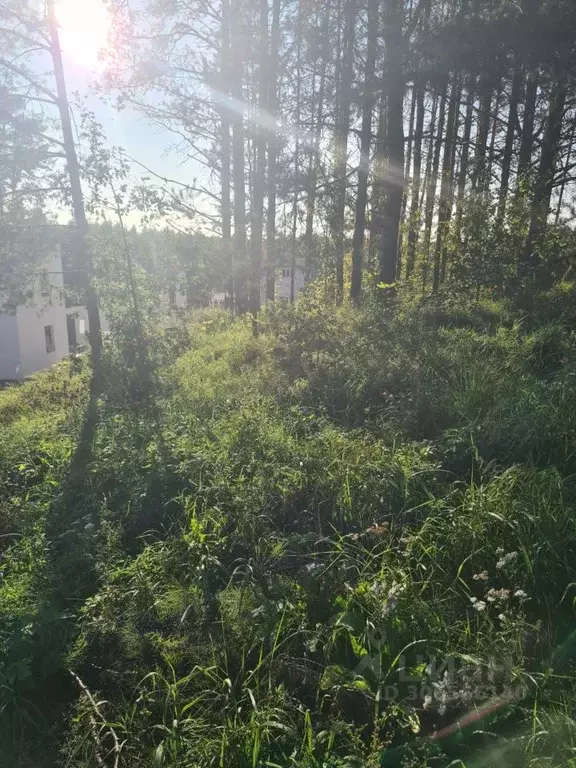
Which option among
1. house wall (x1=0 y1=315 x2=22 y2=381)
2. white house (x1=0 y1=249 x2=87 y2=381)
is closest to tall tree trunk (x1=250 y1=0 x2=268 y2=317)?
white house (x1=0 y1=249 x2=87 y2=381)

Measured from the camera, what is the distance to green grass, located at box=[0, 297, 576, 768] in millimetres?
1981

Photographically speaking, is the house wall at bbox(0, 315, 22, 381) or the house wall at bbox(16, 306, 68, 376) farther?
the house wall at bbox(16, 306, 68, 376)

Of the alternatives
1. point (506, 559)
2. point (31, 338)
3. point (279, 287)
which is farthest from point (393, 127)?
point (31, 338)

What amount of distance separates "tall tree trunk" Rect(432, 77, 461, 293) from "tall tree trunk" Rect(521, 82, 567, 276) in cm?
161

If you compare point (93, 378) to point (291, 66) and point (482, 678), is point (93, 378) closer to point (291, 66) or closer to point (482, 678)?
point (482, 678)

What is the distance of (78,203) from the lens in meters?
10.6

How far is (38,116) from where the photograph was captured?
10.8 m

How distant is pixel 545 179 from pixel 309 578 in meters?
9.47

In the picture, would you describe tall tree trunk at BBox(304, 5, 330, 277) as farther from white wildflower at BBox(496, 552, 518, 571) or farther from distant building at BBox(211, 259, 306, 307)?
white wildflower at BBox(496, 552, 518, 571)

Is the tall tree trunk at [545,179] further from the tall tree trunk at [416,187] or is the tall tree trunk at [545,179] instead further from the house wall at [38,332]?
the house wall at [38,332]

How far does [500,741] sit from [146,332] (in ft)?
31.6

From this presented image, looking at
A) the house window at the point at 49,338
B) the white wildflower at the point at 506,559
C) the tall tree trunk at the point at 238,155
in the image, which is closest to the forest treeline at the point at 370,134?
the tall tree trunk at the point at 238,155

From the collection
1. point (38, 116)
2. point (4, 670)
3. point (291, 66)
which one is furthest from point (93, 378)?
point (291, 66)

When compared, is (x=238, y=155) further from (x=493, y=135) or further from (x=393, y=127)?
(x=493, y=135)
